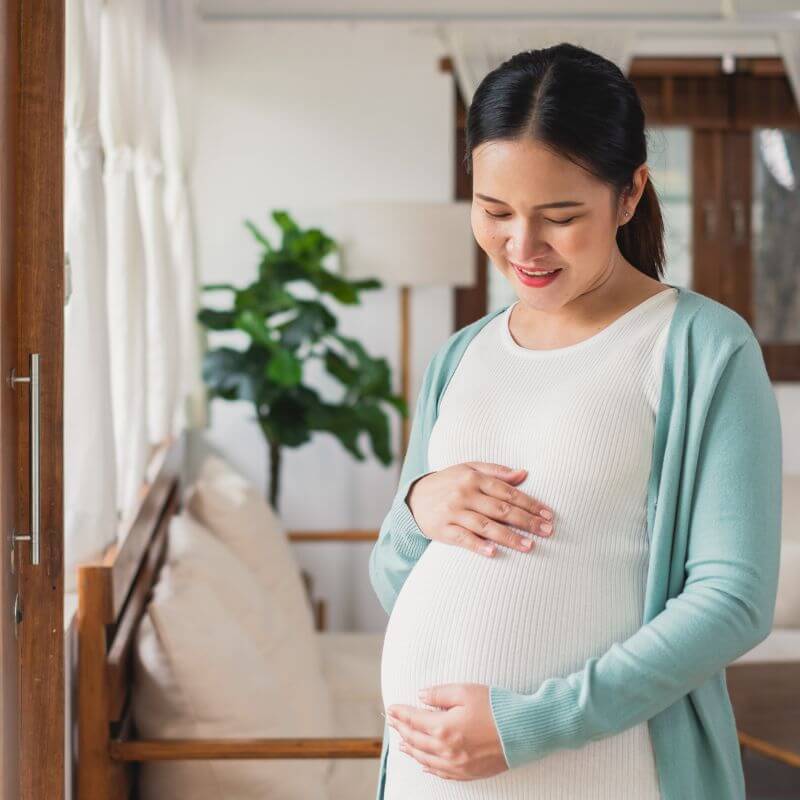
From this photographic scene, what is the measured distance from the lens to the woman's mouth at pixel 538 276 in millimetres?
1183

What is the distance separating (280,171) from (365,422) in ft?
4.04

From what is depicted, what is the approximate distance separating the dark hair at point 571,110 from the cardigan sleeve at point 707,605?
229 millimetres

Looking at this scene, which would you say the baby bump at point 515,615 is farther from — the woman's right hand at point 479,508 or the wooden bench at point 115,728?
the wooden bench at point 115,728

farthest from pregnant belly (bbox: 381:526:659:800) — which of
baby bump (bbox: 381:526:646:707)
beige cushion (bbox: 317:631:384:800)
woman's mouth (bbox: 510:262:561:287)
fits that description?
beige cushion (bbox: 317:631:384:800)

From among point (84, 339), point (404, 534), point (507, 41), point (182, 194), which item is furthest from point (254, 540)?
point (507, 41)

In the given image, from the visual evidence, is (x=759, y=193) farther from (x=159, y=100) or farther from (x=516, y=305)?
(x=516, y=305)

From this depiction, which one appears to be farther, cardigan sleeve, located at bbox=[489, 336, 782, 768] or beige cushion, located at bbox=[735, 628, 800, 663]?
beige cushion, located at bbox=[735, 628, 800, 663]

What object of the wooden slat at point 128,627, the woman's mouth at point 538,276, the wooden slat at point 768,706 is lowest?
the wooden slat at point 768,706

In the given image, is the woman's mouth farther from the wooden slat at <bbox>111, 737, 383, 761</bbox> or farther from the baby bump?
the wooden slat at <bbox>111, 737, 383, 761</bbox>

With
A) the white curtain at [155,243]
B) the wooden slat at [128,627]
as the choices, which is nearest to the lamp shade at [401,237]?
the white curtain at [155,243]

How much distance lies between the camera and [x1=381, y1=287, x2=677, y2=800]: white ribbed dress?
45.3 inches

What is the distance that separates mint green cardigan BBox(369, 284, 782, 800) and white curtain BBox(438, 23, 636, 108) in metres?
3.78

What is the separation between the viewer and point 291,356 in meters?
3.99

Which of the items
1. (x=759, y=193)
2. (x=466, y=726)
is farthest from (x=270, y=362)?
(x=466, y=726)
